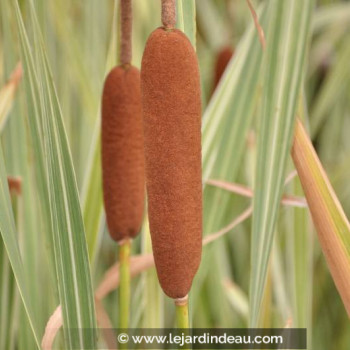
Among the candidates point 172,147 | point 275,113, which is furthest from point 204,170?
point 172,147

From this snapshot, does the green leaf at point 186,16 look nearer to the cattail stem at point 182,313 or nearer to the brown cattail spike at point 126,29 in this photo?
the brown cattail spike at point 126,29

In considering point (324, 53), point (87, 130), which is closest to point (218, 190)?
point (87, 130)

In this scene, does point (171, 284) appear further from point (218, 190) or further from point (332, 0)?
point (332, 0)

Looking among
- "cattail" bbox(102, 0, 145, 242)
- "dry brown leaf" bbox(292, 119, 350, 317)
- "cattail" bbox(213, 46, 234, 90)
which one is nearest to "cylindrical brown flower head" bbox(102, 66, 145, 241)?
"cattail" bbox(102, 0, 145, 242)

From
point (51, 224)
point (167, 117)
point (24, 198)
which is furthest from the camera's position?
point (24, 198)

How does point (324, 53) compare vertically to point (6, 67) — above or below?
above
